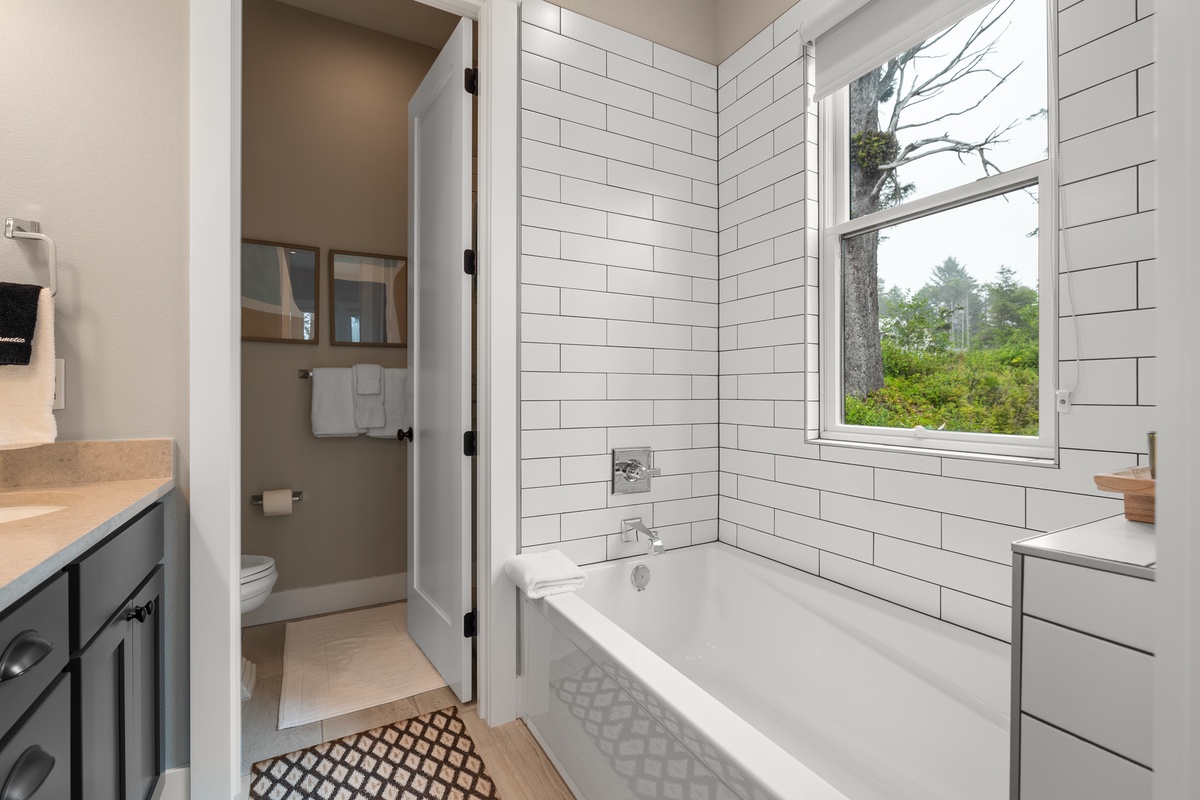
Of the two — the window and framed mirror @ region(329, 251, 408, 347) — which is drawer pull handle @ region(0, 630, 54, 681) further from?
framed mirror @ region(329, 251, 408, 347)

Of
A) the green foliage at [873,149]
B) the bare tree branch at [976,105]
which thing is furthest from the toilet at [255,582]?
the bare tree branch at [976,105]

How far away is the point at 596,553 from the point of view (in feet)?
6.93

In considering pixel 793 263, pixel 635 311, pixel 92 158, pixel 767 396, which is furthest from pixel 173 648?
pixel 793 263

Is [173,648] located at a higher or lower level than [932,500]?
lower

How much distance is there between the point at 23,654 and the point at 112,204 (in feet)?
3.71

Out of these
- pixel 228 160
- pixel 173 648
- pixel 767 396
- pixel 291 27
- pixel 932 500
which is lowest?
pixel 173 648

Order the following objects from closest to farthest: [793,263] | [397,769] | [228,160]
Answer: [228,160], [397,769], [793,263]

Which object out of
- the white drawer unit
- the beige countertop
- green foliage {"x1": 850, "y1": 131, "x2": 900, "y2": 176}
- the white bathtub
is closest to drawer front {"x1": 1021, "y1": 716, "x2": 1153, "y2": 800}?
the white drawer unit

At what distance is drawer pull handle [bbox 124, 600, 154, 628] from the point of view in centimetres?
119

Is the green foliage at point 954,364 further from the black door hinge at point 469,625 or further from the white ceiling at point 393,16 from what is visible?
the white ceiling at point 393,16

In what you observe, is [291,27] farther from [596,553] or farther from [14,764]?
[14,764]

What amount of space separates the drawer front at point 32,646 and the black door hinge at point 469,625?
1.21m

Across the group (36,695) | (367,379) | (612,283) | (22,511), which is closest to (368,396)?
(367,379)

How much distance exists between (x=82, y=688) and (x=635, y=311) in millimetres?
1806
